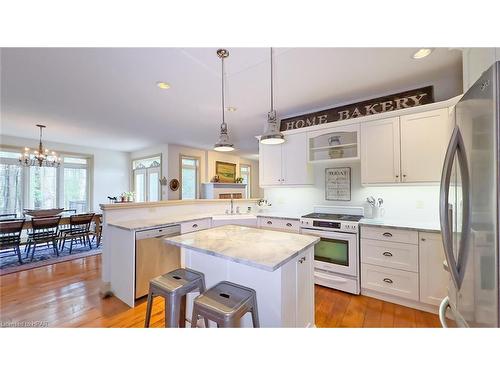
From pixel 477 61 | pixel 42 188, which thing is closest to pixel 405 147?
pixel 477 61

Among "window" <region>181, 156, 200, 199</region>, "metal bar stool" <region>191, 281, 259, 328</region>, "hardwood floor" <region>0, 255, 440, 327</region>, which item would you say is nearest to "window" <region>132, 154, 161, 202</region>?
"window" <region>181, 156, 200, 199</region>

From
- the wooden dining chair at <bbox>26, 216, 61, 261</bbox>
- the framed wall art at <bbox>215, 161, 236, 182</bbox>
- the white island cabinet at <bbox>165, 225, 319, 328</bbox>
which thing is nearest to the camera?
the white island cabinet at <bbox>165, 225, 319, 328</bbox>

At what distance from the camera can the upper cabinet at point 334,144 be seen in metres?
2.77

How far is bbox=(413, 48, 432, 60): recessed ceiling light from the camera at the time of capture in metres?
1.76

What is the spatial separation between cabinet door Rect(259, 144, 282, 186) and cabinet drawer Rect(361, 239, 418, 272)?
158 cm

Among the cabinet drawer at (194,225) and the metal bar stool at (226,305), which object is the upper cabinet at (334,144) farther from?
the metal bar stool at (226,305)

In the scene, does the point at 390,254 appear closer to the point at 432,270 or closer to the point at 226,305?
the point at 432,270

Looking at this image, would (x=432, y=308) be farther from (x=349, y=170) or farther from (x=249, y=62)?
(x=249, y=62)

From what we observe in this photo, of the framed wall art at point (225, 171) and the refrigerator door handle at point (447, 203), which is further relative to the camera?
the framed wall art at point (225, 171)

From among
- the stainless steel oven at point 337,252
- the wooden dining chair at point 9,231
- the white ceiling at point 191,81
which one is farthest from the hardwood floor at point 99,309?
the white ceiling at point 191,81

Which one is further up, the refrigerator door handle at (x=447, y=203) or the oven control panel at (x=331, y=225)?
the refrigerator door handle at (x=447, y=203)

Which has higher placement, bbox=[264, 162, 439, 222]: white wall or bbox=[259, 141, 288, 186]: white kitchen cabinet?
bbox=[259, 141, 288, 186]: white kitchen cabinet

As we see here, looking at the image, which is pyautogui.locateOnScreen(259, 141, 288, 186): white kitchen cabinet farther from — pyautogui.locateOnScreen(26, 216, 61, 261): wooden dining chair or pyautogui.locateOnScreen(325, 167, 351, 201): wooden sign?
pyautogui.locateOnScreen(26, 216, 61, 261): wooden dining chair

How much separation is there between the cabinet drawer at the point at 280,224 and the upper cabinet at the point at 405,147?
112cm
